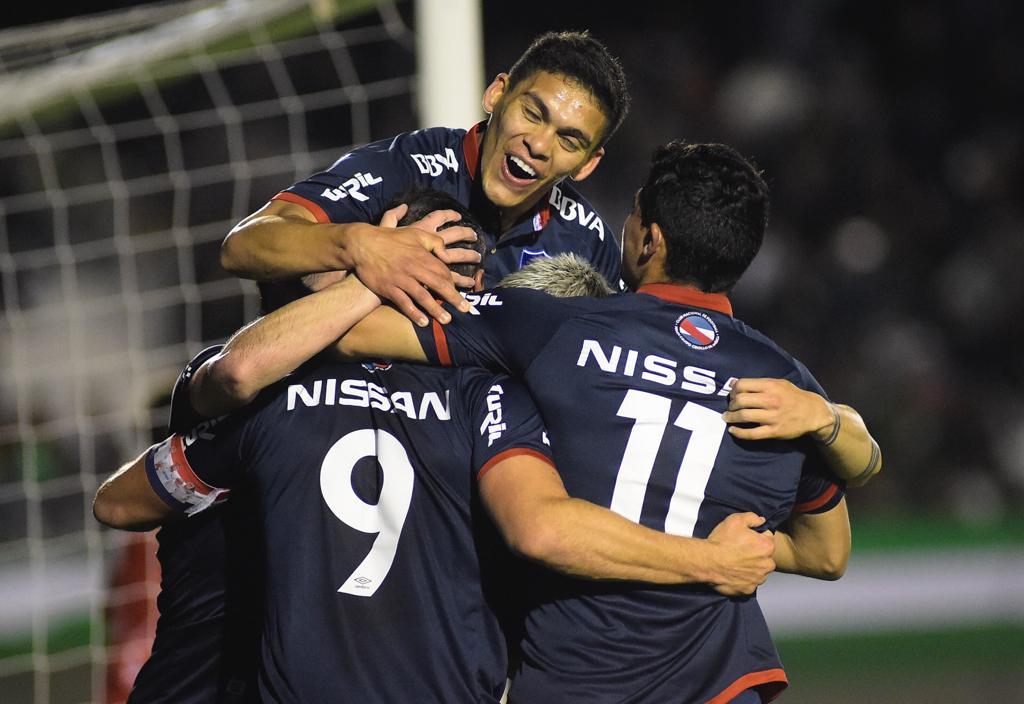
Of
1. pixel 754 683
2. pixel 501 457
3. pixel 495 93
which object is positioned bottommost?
pixel 754 683

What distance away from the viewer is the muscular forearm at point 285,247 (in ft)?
8.86

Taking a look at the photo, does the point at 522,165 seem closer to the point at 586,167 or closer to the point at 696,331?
the point at 586,167

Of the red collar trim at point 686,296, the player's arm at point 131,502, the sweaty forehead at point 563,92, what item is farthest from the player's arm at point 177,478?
the sweaty forehead at point 563,92

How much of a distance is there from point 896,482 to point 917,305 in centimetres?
154

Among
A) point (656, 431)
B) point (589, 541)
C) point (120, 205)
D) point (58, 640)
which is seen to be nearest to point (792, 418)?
point (656, 431)

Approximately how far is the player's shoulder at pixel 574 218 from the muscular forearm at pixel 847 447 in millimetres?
1104

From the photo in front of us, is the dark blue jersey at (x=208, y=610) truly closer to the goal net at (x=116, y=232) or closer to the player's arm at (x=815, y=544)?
the player's arm at (x=815, y=544)

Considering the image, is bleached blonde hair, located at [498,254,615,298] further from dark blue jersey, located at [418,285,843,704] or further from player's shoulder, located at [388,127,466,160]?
player's shoulder, located at [388,127,466,160]

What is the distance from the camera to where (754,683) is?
2625mm

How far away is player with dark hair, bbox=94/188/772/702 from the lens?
2.48 m

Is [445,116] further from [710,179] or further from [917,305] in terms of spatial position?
[917,305]

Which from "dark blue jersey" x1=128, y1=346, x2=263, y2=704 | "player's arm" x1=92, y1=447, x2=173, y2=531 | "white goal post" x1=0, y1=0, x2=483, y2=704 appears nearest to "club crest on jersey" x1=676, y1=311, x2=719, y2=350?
"dark blue jersey" x1=128, y1=346, x2=263, y2=704

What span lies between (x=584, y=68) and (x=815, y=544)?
4.47 ft

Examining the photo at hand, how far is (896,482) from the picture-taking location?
342 inches
